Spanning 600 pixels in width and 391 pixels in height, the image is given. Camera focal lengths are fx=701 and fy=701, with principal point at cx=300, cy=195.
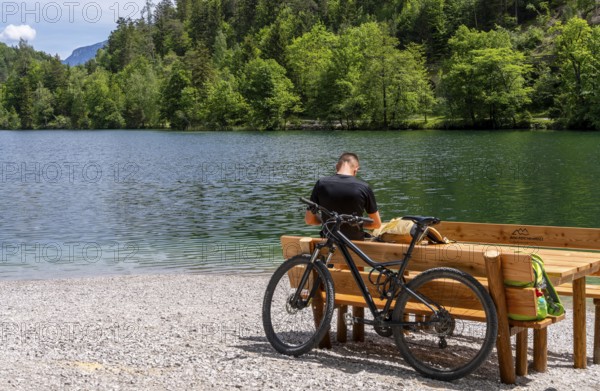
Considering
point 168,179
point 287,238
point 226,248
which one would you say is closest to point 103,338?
point 287,238

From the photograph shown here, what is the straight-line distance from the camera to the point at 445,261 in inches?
281

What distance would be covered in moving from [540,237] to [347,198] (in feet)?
8.51

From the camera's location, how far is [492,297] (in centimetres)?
672

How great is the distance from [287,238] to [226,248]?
13321mm

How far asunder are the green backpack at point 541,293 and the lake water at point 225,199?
1108 centimetres

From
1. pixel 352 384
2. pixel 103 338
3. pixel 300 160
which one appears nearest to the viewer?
pixel 352 384

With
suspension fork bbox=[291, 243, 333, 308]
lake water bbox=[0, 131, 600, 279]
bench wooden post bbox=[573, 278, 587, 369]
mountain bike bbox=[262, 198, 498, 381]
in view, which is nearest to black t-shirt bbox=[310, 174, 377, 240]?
mountain bike bbox=[262, 198, 498, 381]

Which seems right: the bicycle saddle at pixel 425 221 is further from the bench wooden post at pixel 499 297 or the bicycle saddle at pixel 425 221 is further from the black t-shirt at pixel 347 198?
the black t-shirt at pixel 347 198

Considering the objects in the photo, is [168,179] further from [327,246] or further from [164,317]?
[327,246]

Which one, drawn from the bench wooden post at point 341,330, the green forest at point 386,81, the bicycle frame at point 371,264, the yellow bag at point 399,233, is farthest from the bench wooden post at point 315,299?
the green forest at point 386,81

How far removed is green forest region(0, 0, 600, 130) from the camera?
105 meters

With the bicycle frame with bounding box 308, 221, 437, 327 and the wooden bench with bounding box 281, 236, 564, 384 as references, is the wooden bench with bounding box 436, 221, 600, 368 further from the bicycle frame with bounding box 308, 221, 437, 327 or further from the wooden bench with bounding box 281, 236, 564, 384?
the bicycle frame with bounding box 308, 221, 437, 327

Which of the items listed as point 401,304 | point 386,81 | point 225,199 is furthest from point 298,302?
point 386,81

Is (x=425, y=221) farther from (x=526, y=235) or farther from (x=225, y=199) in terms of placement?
(x=225, y=199)
